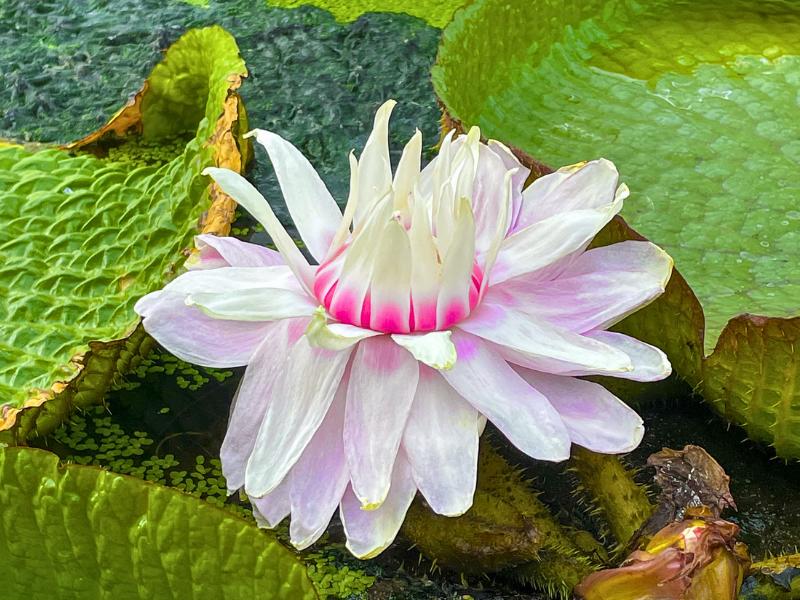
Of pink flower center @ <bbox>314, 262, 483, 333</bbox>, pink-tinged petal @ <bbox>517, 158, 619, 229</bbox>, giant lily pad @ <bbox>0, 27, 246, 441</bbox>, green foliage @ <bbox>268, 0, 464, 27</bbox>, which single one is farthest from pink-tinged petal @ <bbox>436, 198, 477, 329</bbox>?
green foliage @ <bbox>268, 0, 464, 27</bbox>

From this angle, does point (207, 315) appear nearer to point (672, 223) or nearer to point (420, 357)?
point (420, 357)

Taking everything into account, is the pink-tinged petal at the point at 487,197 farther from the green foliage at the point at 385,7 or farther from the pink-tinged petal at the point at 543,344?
the green foliage at the point at 385,7

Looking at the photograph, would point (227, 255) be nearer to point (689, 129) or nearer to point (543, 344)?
point (543, 344)

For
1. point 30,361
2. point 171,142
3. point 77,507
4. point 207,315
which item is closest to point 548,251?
point 207,315

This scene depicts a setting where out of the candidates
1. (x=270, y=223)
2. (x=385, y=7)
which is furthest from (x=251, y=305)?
(x=385, y=7)

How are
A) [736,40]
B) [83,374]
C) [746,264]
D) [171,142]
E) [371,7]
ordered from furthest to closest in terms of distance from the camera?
[371,7]
[736,40]
[171,142]
[746,264]
[83,374]
